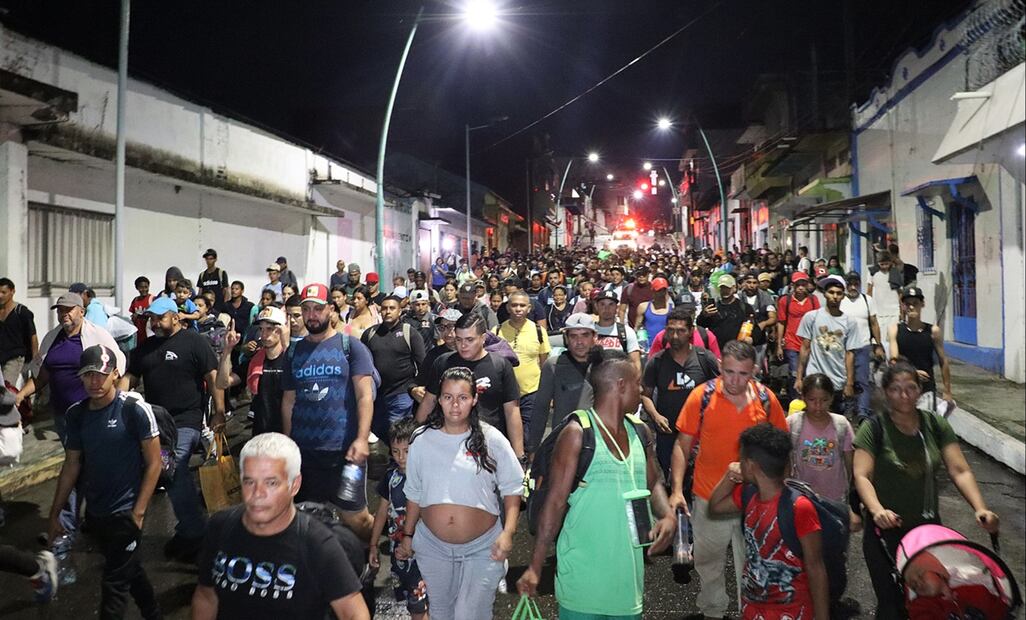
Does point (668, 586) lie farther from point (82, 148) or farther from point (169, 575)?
point (82, 148)

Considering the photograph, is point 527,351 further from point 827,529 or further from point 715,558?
point 827,529

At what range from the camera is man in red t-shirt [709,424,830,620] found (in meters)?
3.10

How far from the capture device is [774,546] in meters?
3.21

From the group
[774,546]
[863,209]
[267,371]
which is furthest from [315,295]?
[863,209]

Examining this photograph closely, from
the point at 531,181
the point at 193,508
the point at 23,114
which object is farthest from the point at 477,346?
the point at 531,181

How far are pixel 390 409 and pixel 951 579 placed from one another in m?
4.81

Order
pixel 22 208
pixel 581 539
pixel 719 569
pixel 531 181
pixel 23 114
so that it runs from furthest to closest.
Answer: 1. pixel 531 181
2. pixel 22 208
3. pixel 23 114
4. pixel 719 569
5. pixel 581 539

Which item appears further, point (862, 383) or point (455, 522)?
point (862, 383)

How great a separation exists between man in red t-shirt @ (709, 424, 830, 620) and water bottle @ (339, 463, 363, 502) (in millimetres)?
2459

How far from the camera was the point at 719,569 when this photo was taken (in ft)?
13.9

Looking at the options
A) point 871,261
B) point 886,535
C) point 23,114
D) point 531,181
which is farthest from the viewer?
point 531,181

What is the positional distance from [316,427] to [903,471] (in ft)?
11.5

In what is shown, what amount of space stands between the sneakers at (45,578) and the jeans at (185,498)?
3.47 ft

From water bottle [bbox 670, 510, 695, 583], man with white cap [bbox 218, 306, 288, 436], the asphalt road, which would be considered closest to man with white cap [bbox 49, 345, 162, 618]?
the asphalt road
